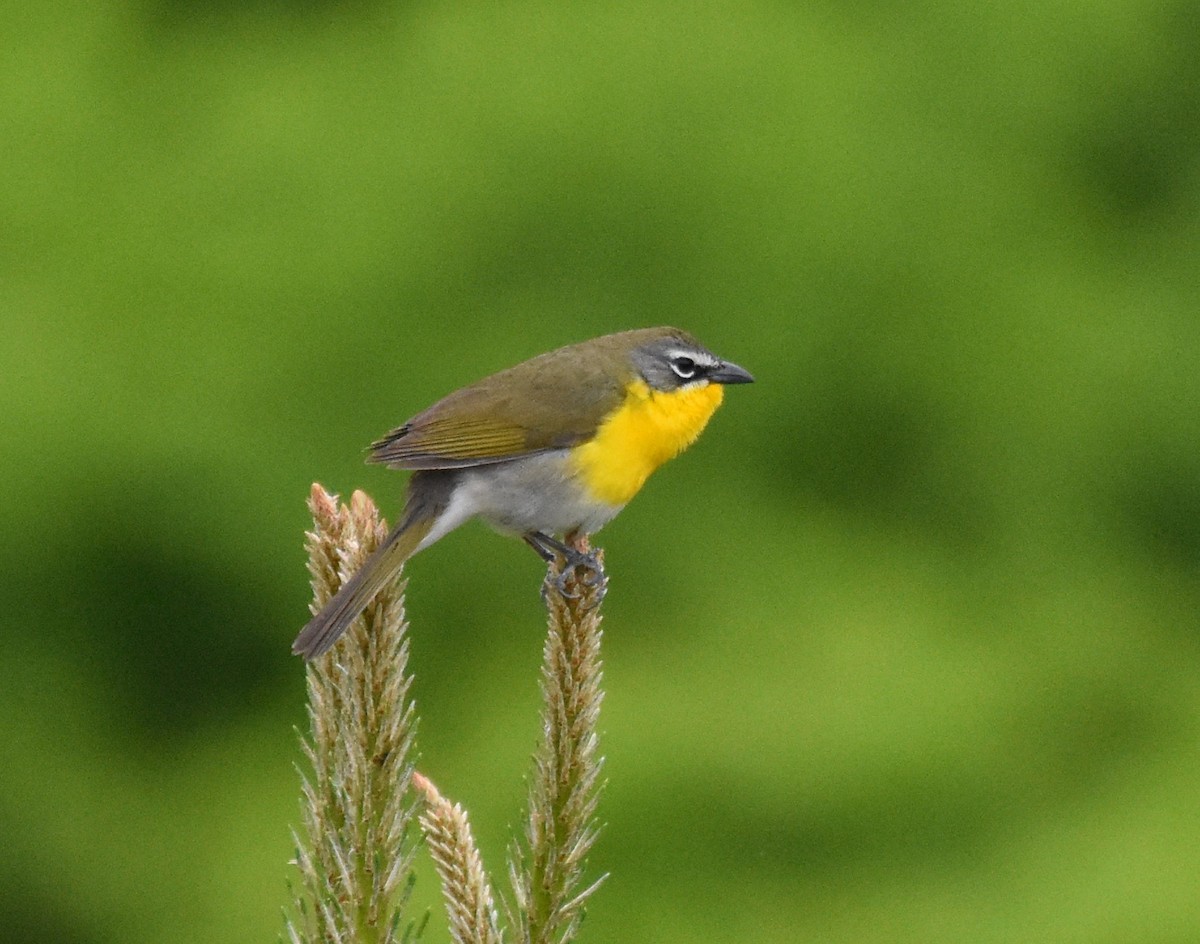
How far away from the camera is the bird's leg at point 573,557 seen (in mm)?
2086

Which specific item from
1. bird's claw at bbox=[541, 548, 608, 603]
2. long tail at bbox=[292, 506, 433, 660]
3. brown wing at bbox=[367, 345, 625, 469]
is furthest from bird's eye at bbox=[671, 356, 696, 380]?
long tail at bbox=[292, 506, 433, 660]

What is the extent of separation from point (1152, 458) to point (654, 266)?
1780 millimetres

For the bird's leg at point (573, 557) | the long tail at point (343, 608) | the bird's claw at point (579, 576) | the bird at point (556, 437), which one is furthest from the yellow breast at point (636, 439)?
the long tail at point (343, 608)

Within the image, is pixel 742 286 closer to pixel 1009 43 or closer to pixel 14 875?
pixel 1009 43

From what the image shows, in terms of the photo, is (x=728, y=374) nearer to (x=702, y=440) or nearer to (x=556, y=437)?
(x=556, y=437)

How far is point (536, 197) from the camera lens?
201 inches

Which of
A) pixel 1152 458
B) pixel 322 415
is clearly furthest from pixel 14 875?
pixel 1152 458

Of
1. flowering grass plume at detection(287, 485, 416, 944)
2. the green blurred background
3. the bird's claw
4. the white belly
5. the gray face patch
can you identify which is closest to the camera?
flowering grass plume at detection(287, 485, 416, 944)

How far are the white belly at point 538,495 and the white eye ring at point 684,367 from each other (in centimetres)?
40

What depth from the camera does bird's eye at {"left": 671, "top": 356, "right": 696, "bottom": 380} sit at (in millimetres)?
3338

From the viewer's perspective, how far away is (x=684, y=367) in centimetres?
336

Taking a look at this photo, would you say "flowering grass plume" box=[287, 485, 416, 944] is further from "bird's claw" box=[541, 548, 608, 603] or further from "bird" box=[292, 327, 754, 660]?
"bird" box=[292, 327, 754, 660]

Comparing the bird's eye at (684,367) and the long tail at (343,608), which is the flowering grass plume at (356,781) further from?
the bird's eye at (684,367)

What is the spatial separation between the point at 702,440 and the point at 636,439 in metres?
1.89
